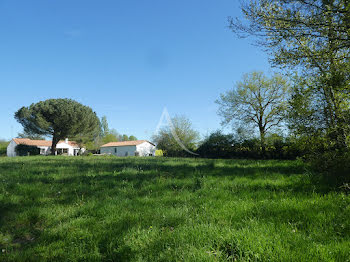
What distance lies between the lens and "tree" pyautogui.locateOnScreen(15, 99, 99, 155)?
43.8m

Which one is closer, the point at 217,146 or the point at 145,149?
the point at 217,146

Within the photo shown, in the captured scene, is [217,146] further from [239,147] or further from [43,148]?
[43,148]

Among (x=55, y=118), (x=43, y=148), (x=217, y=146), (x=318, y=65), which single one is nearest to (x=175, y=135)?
(x=217, y=146)

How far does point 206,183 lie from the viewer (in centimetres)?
620

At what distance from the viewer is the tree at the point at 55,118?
43797 mm

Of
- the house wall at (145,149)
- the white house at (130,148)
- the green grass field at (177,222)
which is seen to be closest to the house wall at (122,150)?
the white house at (130,148)

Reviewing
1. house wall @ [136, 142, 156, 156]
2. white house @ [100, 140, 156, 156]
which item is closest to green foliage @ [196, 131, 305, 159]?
house wall @ [136, 142, 156, 156]

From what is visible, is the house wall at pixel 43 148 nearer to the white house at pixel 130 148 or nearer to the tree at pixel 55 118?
the white house at pixel 130 148

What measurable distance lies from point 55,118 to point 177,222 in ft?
159

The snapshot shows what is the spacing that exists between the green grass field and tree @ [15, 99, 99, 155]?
42959 mm

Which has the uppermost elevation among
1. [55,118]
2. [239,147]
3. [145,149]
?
[55,118]

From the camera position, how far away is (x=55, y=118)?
44781mm

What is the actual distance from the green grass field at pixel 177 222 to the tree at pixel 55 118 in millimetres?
42959

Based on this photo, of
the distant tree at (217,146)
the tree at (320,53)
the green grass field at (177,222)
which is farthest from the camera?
the distant tree at (217,146)
